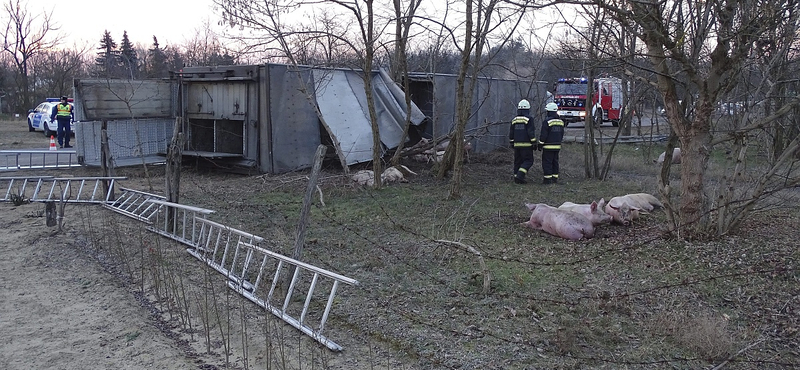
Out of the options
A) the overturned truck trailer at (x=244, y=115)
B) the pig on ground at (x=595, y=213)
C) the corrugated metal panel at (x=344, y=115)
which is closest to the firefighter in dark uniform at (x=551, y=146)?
the overturned truck trailer at (x=244, y=115)

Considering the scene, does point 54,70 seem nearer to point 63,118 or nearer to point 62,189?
point 63,118

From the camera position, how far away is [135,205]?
10719mm

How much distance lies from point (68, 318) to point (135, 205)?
5052 mm

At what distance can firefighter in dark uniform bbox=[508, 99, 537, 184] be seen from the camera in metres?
12.5

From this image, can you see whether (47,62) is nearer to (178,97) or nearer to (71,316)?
(178,97)

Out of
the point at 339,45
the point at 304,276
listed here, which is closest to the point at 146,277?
the point at 304,276

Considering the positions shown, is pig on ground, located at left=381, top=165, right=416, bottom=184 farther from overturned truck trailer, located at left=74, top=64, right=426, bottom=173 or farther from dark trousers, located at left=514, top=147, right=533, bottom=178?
dark trousers, located at left=514, top=147, right=533, bottom=178

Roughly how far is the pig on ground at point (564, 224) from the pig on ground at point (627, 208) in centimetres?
55

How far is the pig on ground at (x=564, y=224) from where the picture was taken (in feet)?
25.0

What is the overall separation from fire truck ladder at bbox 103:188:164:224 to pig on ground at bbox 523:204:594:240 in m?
5.43

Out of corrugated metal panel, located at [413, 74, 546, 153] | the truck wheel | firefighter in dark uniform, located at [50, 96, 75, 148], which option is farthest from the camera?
firefighter in dark uniform, located at [50, 96, 75, 148]

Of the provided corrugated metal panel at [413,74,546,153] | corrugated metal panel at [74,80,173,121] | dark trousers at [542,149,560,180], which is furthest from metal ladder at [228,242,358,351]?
corrugated metal panel at [413,74,546,153]

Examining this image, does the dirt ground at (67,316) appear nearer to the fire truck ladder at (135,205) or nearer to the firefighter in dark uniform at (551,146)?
the fire truck ladder at (135,205)

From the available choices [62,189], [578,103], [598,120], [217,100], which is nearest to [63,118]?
[217,100]
